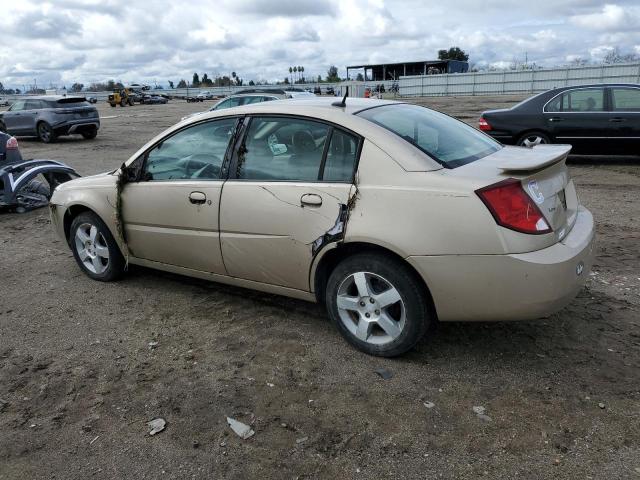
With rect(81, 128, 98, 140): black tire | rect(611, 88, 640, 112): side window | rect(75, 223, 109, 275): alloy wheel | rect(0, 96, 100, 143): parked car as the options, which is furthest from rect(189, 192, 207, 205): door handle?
rect(81, 128, 98, 140): black tire

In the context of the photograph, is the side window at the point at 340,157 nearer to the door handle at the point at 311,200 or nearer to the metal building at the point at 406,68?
the door handle at the point at 311,200

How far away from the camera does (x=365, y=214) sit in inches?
129

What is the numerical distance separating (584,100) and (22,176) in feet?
30.9

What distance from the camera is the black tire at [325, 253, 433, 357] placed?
10.6 ft

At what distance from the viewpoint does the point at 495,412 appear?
9.52 ft

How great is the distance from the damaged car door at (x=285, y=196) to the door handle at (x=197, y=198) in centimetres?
21

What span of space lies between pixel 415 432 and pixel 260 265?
1.61 m

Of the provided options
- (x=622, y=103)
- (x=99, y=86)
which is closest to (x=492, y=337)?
(x=622, y=103)

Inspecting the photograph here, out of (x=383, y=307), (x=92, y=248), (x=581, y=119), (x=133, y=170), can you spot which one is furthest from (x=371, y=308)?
(x=581, y=119)

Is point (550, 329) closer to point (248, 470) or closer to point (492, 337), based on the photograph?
point (492, 337)

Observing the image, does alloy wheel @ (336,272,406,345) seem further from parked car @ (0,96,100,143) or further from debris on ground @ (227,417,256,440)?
parked car @ (0,96,100,143)

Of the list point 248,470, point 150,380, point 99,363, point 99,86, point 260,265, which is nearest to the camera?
point 248,470

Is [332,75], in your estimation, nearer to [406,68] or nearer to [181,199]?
[406,68]

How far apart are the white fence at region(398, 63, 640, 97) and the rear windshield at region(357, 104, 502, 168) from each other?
112 feet
